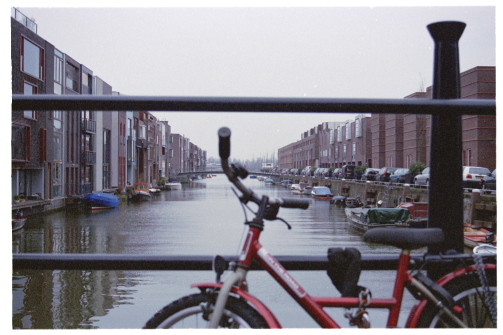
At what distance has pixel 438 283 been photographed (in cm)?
136

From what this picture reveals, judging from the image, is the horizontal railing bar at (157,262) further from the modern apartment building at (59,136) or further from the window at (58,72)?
the window at (58,72)

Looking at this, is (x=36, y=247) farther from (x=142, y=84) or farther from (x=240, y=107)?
(x=240, y=107)

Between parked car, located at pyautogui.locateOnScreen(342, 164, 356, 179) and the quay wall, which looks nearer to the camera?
the quay wall

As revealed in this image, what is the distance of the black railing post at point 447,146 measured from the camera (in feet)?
4.85

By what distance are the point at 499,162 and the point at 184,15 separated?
165 cm

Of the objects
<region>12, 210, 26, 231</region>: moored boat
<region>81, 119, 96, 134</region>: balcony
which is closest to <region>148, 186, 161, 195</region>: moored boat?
<region>81, 119, 96, 134</region>: balcony

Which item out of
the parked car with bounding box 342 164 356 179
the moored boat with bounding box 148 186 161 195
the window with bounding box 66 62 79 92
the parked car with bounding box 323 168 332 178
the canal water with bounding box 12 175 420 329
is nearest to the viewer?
the canal water with bounding box 12 175 420 329

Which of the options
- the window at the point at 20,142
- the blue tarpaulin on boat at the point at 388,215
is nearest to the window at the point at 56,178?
the window at the point at 20,142

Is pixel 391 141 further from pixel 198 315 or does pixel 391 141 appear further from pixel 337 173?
pixel 198 315

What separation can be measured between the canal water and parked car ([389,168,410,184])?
4.60 metres

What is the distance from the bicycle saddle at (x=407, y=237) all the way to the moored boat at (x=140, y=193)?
152 feet

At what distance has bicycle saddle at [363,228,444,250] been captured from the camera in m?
1.33

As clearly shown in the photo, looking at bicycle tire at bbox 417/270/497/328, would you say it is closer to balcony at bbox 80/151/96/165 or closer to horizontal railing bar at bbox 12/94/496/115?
horizontal railing bar at bbox 12/94/496/115

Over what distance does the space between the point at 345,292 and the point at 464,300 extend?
0.36 meters
